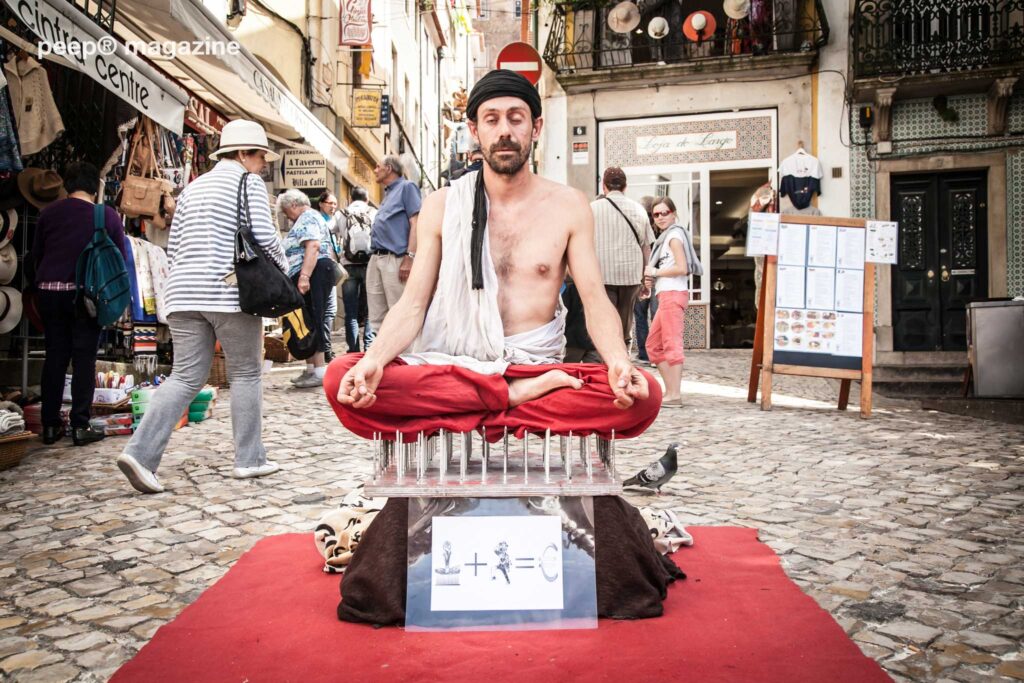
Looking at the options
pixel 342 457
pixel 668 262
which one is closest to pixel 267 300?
pixel 342 457

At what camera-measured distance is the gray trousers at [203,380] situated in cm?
461

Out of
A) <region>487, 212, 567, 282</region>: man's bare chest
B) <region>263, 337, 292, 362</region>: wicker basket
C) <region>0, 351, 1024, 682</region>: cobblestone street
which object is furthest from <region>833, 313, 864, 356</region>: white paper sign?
<region>263, 337, 292, 362</region>: wicker basket

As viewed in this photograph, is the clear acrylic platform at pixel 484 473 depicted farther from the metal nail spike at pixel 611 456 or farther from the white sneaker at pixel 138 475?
the white sneaker at pixel 138 475

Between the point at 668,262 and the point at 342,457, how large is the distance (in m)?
3.84

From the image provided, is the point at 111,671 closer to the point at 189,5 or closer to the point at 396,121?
the point at 189,5

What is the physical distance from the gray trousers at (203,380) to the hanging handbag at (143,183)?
376 centimetres

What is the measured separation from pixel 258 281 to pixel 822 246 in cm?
566

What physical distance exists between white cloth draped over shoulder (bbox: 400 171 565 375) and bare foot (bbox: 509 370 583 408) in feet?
0.62

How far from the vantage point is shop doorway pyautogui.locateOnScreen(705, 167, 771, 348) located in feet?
57.2

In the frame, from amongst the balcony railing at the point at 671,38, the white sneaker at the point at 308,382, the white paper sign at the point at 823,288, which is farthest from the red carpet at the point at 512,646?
the balcony railing at the point at 671,38

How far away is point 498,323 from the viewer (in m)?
2.95

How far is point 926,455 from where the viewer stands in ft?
19.1

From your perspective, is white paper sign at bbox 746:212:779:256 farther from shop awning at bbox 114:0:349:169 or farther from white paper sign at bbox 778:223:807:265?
shop awning at bbox 114:0:349:169

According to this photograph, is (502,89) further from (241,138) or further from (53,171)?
(53,171)
